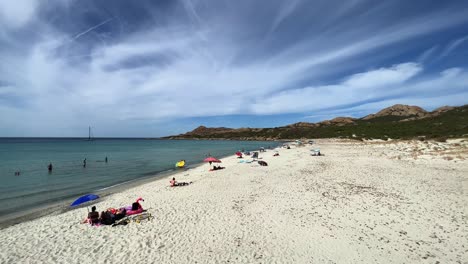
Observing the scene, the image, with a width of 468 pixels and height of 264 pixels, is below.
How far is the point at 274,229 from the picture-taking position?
9484 mm

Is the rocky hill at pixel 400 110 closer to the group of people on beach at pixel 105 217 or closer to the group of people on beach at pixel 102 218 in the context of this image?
the group of people on beach at pixel 105 217

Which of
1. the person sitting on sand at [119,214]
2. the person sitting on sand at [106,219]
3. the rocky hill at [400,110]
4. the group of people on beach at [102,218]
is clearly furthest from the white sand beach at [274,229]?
the rocky hill at [400,110]

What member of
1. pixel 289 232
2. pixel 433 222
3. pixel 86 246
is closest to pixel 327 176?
pixel 433 222

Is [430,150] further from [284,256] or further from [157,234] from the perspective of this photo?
[157,234]

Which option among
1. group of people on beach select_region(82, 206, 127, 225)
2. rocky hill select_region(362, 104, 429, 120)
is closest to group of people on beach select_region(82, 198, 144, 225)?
group of people on beach select_region(82, 206, 127, 225)

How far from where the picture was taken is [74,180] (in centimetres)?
2375

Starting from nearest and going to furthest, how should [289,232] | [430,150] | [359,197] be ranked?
[289,232] → [359,197] → [430,150]

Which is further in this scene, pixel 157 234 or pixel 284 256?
pixel 157 234

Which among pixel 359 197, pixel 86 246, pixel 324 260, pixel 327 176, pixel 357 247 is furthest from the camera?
pixel 327 176

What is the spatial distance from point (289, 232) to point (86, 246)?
7.75 metres

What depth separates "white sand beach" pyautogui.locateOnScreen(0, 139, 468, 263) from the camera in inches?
298

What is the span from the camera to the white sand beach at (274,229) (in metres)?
7.57

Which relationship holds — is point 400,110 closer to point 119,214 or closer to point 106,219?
point 119,214

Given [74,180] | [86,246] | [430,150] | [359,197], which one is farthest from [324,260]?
[430,150]
